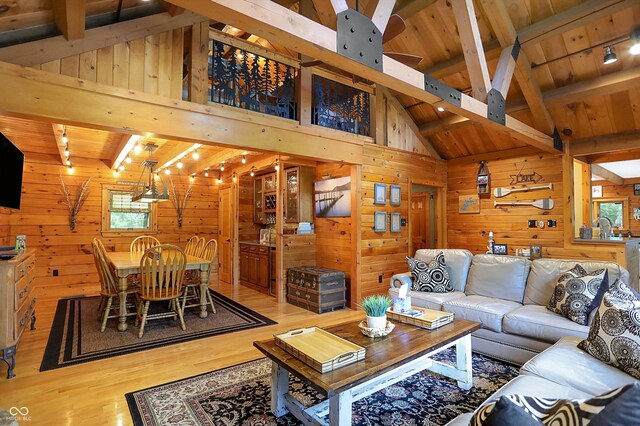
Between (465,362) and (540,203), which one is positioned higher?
(540,203)

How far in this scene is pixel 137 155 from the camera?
20.5 feet

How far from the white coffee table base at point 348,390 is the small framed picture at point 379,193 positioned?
2.93 m

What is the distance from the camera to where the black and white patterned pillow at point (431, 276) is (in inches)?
150

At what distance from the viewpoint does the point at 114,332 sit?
382 centimetres

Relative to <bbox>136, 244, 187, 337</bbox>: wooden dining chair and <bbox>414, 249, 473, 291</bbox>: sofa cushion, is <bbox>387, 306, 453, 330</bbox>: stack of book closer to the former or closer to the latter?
<bbox>414, 249, 473, 291</bbox>: sofa cushion

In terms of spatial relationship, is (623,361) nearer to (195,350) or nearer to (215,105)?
(195,350)

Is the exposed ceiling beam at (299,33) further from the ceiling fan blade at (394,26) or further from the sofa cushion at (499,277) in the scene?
the sofa cushion at (499,277)

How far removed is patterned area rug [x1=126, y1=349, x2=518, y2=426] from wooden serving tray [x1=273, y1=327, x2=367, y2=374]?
1.74 ft

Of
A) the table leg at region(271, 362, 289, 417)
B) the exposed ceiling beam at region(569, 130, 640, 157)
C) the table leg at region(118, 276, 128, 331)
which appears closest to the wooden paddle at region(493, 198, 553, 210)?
the exposed ceiling beam at region(569, 130, 640, 157)

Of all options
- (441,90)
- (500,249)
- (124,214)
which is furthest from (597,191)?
(124,214)

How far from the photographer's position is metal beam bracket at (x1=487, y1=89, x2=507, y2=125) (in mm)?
3572

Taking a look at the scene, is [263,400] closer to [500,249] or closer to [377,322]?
[377,322]

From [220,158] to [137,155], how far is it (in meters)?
1.79

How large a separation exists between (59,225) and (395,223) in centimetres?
609
